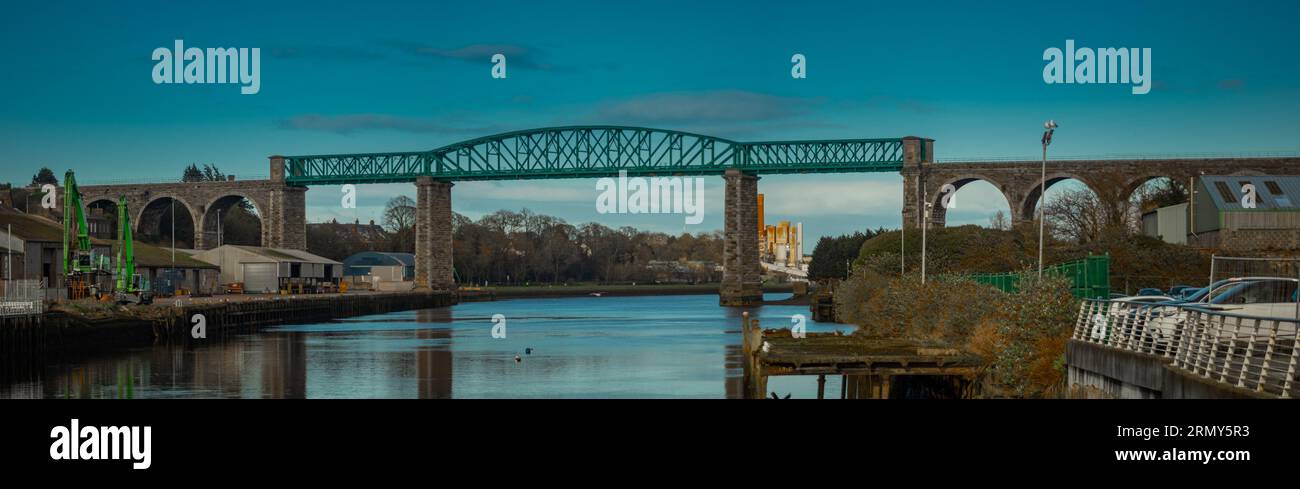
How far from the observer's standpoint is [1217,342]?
1966cm

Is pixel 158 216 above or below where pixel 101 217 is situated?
above

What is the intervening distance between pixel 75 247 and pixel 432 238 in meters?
66.6

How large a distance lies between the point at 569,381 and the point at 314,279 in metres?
82.3

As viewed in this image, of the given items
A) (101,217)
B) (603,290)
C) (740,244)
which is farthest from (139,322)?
(603,290)

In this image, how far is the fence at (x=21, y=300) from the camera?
162ft

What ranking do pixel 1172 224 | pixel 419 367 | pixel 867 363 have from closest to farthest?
pixel 867 363 → pixel 419 367 → pixel 1172 224

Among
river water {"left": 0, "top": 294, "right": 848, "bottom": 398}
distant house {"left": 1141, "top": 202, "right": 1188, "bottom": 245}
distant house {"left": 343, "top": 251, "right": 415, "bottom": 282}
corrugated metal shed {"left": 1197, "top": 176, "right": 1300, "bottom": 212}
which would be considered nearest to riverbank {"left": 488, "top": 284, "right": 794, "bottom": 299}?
distant house {"left": 343, "top": 251, "right": 415, "bottom": 282}

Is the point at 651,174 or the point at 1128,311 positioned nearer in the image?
the point at 1128,311

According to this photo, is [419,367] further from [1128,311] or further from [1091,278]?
[1128,311]

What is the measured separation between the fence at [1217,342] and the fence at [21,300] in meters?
39.4
